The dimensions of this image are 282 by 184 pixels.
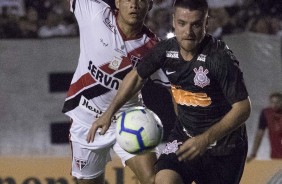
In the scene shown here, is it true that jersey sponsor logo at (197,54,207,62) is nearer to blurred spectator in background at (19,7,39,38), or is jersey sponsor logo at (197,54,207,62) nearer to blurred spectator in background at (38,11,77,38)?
blurred spectator in background at (19,7,39,38)

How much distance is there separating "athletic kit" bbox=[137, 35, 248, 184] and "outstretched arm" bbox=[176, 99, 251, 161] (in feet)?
0.75

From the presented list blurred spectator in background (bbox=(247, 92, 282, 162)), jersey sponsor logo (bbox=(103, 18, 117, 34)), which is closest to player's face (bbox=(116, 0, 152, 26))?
jersey sponsor logo (bbox=(103, 18, 117, 34))

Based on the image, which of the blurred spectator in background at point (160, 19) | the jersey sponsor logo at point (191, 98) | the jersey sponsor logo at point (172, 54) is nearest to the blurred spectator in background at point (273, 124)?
the blurred spectator in background at point (160, 19)

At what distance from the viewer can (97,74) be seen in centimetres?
777

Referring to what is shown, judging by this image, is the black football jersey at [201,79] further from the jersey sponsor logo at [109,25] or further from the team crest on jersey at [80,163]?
the team crest on jersey at [80,163]

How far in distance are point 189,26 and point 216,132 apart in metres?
0.73

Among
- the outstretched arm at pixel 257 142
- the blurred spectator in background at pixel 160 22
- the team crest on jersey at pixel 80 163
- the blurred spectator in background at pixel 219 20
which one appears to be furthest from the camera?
the blurred spectator in background at pixel 160 22

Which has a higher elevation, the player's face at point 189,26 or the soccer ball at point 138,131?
the player's face at point 189,26

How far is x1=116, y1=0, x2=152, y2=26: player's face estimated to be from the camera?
7492 mm

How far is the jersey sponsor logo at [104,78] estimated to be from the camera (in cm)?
775

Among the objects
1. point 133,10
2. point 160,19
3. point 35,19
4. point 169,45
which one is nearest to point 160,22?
point 160,19

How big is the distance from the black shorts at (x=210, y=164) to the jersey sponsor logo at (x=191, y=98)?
285mm

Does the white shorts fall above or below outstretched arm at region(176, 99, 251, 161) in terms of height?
below

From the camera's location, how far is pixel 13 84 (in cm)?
1091
